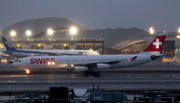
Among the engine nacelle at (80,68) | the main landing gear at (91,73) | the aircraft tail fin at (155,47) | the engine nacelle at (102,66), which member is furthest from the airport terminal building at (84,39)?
the engine nacelle at (80,68)

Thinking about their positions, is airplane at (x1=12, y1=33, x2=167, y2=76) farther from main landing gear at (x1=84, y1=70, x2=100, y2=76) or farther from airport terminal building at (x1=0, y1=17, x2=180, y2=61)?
airport terminal building at (x1=0, y1=17, x2=180, y2=61)

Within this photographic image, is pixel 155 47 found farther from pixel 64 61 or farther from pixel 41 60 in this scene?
pixel 41 60

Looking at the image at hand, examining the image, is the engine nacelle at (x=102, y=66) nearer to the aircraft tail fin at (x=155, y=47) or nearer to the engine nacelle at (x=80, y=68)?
the engine nacelle at (x=80, y=68)

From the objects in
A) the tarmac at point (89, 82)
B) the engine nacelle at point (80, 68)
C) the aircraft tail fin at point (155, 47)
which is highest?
the aircraft tail fin at point (155, 47)

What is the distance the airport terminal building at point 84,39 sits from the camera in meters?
106

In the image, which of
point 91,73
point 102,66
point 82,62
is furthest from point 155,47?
point 82,62

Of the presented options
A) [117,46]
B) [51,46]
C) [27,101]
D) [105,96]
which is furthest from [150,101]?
[117,46]

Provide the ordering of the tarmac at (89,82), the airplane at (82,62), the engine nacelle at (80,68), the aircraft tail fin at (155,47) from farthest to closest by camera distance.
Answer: the aircraft tail fin at (155,47), the airplane at (82,62), the engine nacelle at (80,68), the tarmac at (89,82)

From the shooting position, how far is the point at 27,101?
15.2m

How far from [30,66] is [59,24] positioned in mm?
114581

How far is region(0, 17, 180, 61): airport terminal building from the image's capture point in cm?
10581

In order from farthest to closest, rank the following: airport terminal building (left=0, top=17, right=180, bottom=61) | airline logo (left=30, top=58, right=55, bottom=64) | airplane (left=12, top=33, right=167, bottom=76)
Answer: airport terminal building (left=0, top=17, right=180, bottom=61), airline logo (left=30, top=58, right=55, bottom=64), airplane (left=12, top=33, right=167, bottom=76)

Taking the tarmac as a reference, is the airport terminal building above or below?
above

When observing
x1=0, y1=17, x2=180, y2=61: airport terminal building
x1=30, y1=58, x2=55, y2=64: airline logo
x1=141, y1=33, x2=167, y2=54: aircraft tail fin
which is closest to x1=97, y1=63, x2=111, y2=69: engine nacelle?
x1=30, y1=58, x2=55, y2=64: airline logo
